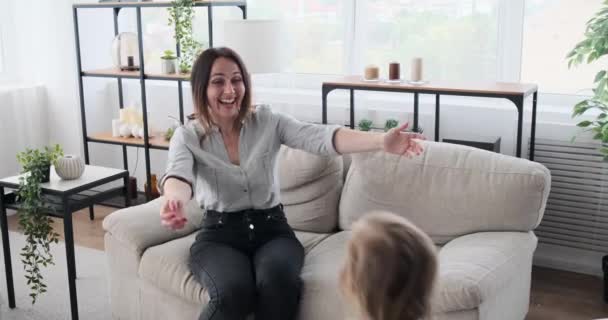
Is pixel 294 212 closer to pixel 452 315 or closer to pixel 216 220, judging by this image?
pixel 216 220

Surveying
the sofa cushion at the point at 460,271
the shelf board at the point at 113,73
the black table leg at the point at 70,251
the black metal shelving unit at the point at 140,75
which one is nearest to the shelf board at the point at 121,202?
the black metal shelving unit at the point at 140,75

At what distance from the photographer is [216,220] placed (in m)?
2.45

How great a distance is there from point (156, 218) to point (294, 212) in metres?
0.54

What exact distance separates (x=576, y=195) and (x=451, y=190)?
1012 mm

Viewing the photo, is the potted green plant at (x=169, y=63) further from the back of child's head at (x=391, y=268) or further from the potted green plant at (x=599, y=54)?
the back of child's head at (x=391, y=268)

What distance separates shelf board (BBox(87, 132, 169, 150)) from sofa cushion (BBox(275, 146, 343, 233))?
1282mm

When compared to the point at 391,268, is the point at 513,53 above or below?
above

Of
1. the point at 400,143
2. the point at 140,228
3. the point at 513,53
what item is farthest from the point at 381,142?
the point at 513,53

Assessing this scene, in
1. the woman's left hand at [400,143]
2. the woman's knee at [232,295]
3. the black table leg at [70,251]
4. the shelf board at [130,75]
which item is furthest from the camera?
the shelf board at [130,75]

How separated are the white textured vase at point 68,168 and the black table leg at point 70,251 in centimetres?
21

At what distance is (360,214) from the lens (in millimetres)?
2684

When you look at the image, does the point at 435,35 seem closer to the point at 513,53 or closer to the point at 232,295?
the point at 513,53

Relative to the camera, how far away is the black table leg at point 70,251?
2.71 metres

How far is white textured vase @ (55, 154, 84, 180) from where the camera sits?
286 centimetres
